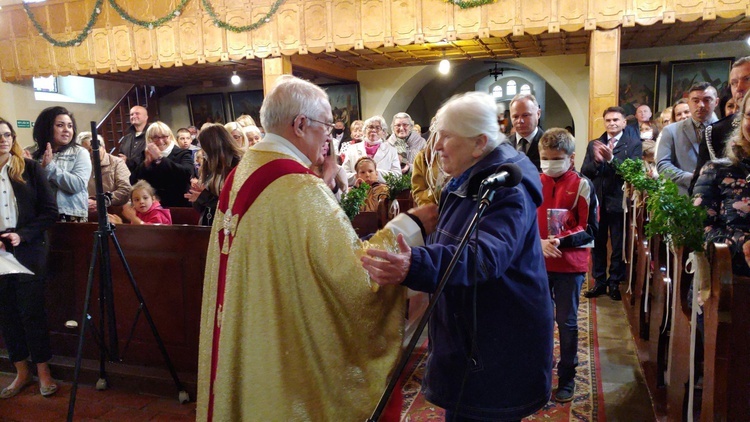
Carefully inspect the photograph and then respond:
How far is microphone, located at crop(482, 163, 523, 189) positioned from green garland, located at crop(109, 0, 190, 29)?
885cm

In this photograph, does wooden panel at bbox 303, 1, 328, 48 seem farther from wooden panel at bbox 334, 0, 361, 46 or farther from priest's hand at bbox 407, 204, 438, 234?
priest's hand at bbox 407, 204, 438, 234

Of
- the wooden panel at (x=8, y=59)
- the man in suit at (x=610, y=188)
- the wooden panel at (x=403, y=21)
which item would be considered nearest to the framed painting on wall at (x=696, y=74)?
the wooden panel at (x=403, y=21)

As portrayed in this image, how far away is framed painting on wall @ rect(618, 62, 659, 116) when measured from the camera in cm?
1004

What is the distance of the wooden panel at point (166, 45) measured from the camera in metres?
9.14

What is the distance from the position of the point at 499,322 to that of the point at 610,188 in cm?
405

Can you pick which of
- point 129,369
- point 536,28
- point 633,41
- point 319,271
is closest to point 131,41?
point 536,28

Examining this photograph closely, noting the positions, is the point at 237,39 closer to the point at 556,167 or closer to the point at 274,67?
the point at 274,67

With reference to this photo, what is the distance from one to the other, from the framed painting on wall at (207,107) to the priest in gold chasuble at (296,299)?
12657 millimetres

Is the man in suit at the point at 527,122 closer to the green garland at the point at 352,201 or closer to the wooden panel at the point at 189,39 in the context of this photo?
the green garland at the point at 352,201

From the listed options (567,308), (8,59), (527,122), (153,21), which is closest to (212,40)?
(153,21)

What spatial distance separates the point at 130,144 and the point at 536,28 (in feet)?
18.0

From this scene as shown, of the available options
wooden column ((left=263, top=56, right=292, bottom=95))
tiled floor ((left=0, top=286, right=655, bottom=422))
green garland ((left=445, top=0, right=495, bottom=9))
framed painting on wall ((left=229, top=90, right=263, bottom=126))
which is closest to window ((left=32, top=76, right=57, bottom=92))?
framed painting on wall ((left=229, top=90, right=263, bottom=126))

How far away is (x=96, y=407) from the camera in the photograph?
330 centimetres

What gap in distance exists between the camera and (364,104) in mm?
12023
